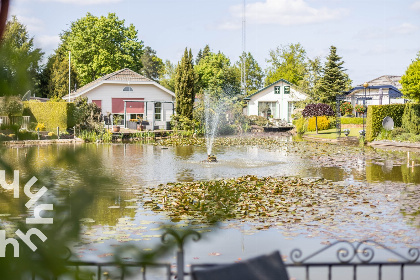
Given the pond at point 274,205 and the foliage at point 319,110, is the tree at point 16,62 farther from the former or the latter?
the foliage at point 319,110

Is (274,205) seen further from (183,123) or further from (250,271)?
(183,123)

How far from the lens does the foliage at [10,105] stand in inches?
41.6

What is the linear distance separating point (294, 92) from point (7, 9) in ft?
192

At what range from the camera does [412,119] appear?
97.6ft

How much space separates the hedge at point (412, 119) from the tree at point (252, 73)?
52.0 m

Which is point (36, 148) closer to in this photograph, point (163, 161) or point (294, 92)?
point (163, 161)

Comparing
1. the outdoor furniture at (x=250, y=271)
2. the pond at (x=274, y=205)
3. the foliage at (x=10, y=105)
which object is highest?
the foliage at (x=10, y=105)

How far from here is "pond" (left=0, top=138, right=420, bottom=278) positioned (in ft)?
25.2

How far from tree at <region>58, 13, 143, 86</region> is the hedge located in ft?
120

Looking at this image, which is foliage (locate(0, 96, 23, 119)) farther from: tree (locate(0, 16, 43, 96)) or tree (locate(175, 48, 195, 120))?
tree (locate(175, 48, 195, 120))

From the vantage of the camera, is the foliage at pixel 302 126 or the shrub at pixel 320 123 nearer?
the shrub at pixel 320 123

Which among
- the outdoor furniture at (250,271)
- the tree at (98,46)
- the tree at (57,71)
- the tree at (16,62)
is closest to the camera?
the tree at (16,62)

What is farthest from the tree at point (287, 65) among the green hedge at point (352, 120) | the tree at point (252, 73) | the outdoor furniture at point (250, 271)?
the outdoor furniture at point (250, 271)

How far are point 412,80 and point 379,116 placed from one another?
402 inches
